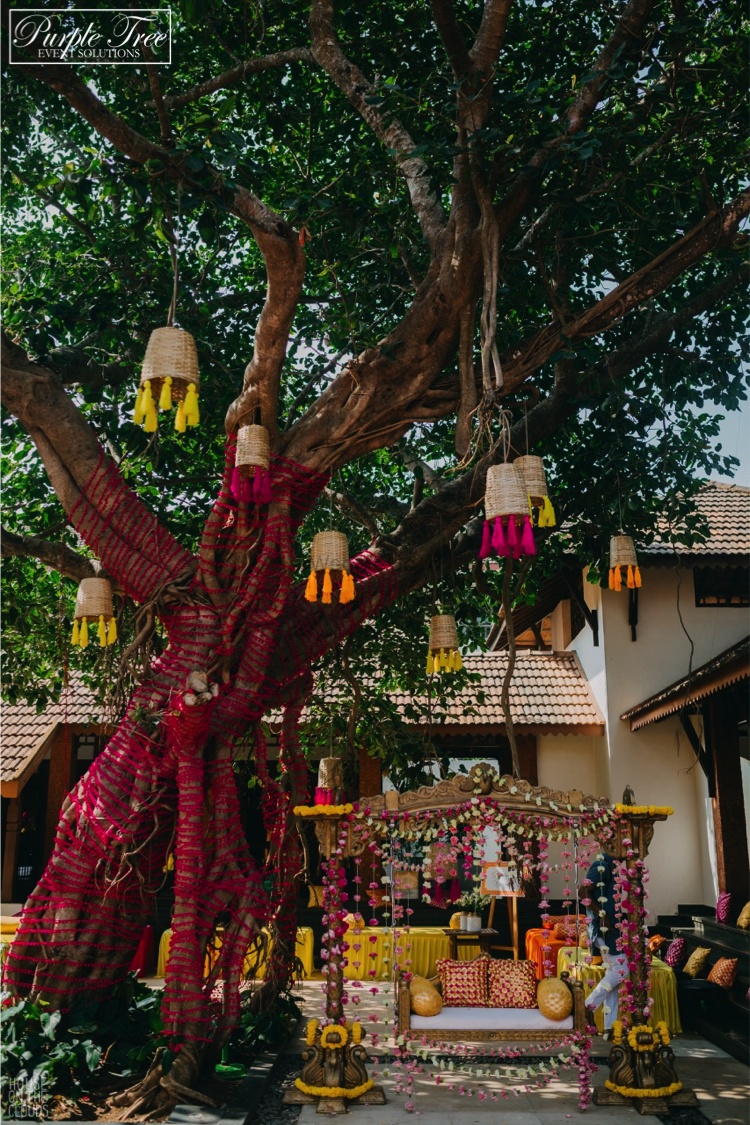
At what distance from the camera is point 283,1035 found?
713 cm

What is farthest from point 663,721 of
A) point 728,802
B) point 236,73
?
point 236,73

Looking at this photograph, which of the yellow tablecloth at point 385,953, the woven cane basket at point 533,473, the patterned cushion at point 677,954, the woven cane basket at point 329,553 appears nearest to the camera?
the woven cane basket at point 533,473

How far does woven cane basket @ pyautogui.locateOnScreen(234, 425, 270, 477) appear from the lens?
6.05 metres

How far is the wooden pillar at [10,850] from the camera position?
13141mm

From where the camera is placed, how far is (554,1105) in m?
6.30

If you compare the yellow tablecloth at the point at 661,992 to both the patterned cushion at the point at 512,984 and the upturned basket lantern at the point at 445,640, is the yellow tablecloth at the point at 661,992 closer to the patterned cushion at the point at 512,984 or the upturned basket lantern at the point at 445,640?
the patterned cushion at the point at 512,984

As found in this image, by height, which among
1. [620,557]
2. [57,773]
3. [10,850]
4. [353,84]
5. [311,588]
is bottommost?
[10,850]

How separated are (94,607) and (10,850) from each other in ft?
26.7

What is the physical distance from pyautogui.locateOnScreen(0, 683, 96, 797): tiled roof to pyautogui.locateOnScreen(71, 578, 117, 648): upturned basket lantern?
547cm

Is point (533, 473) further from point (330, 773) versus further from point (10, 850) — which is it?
point (10, 850)

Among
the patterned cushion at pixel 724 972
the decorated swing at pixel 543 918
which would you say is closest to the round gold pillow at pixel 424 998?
the decorated swing at pixel 543 918

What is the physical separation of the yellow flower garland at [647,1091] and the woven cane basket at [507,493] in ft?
13.0

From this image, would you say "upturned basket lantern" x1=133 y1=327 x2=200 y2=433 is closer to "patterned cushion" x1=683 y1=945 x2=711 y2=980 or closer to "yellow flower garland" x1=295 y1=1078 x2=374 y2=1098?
"yellow flower garland" x1=295 y1=1078 x2=374 y2=1098

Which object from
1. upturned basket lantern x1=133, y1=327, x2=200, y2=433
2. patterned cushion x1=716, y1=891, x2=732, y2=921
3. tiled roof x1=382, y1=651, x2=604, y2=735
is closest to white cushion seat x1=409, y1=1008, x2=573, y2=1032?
patterned cushion x1=716, y1=891, x2=732, y2=921
